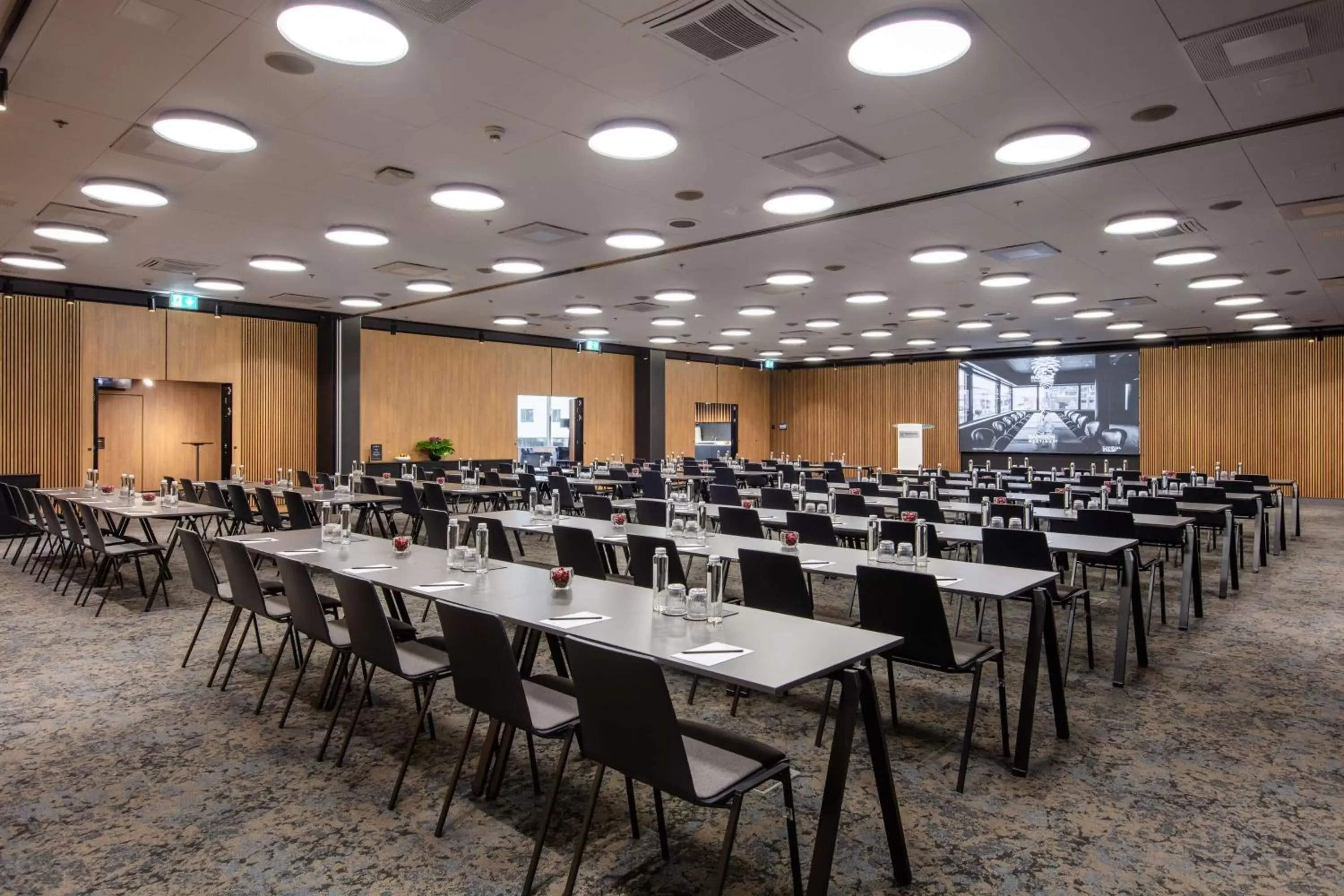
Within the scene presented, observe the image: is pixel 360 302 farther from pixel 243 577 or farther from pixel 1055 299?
pixel 1055 299

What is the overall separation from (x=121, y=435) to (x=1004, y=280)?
15.7 metres

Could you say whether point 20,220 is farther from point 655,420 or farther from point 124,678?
point 655,420

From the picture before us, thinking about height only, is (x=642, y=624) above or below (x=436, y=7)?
below

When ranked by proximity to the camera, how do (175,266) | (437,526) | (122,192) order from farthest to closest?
1. (175,266)
2. (122,192)
3. (437,526)

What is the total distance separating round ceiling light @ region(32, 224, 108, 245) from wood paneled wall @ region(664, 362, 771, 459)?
15209 mm

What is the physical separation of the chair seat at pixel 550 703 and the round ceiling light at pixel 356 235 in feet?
23.3

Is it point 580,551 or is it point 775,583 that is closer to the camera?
point 775,583

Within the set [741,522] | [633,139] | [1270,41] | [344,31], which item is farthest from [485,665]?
[1270,41]

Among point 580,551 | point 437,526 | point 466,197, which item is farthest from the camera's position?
point 466,197

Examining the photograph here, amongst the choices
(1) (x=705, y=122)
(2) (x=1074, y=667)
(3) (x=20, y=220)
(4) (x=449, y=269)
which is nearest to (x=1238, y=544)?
(2) (x=1074, y=667)

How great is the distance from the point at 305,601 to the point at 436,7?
308 cm

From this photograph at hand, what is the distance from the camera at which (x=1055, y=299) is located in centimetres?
1340

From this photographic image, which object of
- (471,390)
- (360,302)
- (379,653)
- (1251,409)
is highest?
(360,302)

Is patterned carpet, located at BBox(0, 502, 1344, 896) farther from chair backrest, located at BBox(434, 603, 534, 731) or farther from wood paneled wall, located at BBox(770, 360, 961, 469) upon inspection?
wood paneled wall, located at BBox(770, 360, 961, 469)
